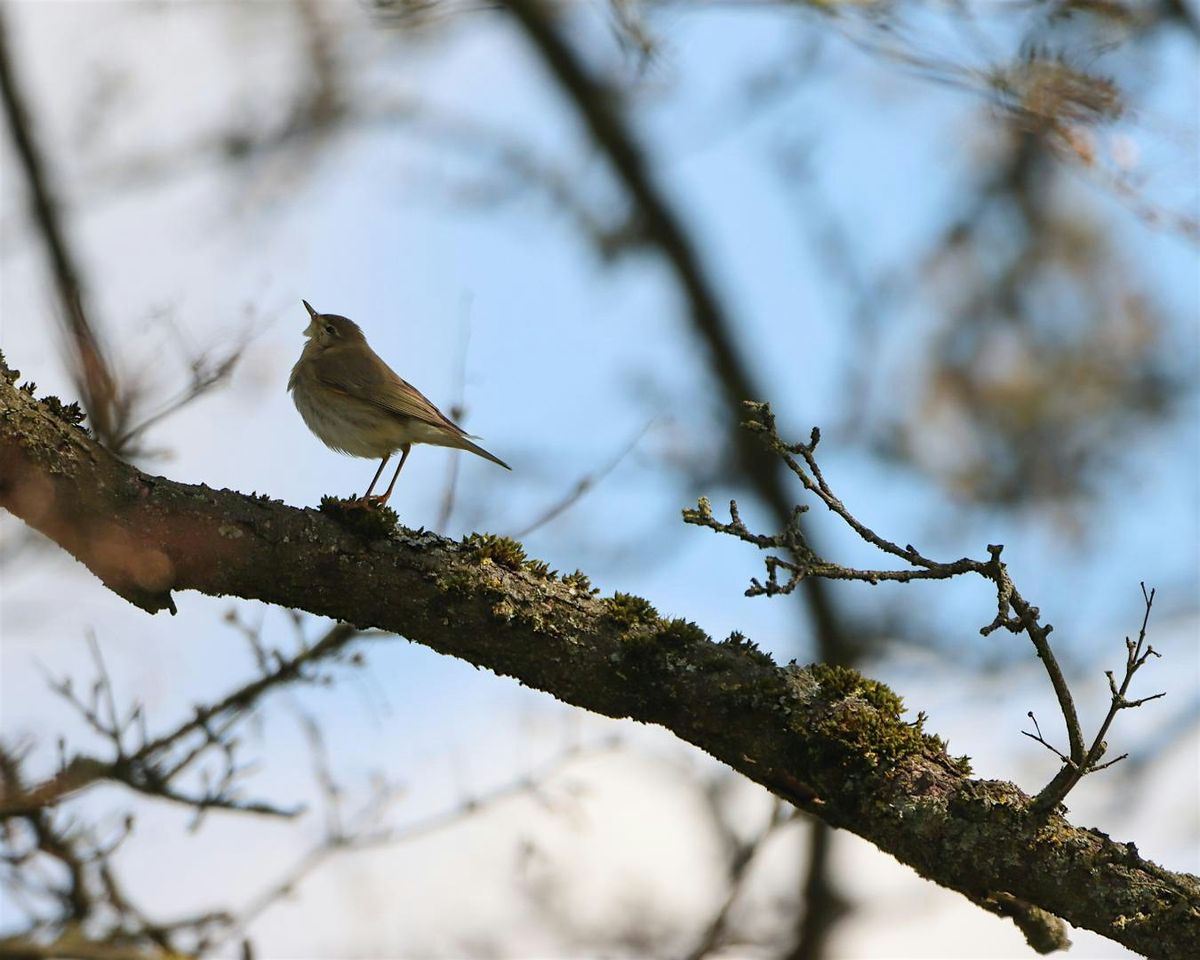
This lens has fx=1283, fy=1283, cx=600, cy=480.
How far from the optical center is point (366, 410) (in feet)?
20.4

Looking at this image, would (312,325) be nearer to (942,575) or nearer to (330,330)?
(330,330)

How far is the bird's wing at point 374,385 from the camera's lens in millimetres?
6148

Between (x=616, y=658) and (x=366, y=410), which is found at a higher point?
(x=366, y=410)

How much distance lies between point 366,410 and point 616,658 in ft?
9.22

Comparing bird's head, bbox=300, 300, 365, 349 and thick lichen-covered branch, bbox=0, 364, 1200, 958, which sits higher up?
bird's head, bbox=300, 300, 365, 349

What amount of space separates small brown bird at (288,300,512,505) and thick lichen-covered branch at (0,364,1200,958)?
78.8 inches

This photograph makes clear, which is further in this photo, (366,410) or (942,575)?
(366,410)

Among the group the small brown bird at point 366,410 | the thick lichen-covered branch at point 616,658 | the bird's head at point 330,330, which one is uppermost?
the bird's head at point 330,330

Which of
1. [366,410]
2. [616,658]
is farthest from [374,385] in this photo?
[616,658]

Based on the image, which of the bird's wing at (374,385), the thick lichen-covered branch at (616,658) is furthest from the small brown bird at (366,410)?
the thick lichen-covered branch at (616,658)

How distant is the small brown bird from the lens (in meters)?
6.16

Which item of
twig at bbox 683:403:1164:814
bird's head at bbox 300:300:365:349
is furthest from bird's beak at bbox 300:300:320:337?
twig at bbox 683:403:1164:814

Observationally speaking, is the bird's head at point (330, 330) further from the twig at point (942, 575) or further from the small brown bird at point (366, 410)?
the twig at point (942, 575)

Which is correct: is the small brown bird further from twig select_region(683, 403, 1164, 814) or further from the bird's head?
twig select_region(683, 403, 1164, 814)
